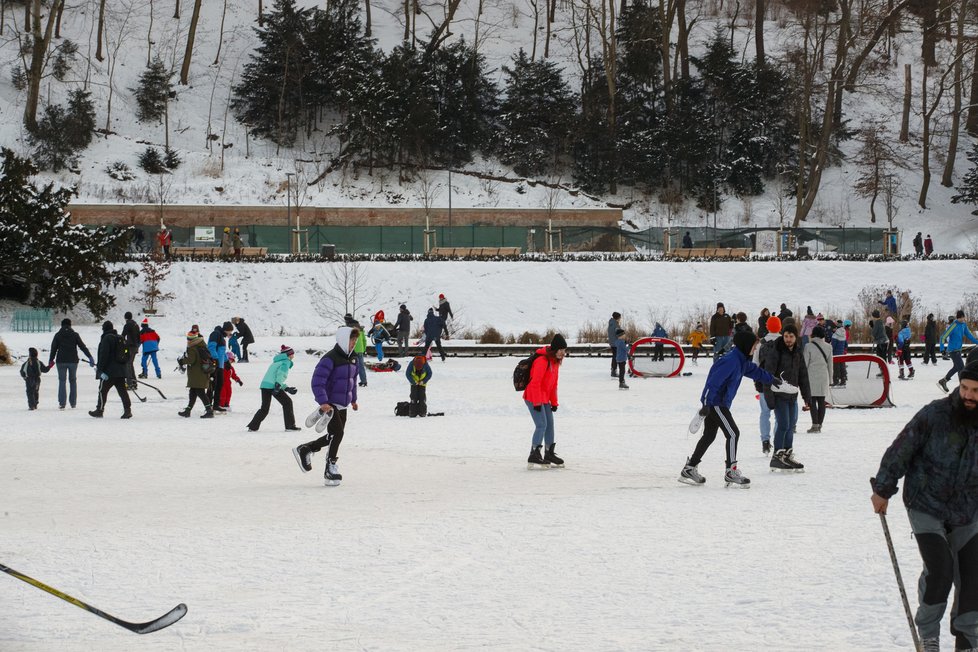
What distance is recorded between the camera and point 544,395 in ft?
37.7

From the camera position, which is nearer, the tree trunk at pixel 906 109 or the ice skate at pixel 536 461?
the ice skate at pixel 536 461

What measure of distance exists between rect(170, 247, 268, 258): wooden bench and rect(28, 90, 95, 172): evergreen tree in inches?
670

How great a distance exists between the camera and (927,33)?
62875 mm

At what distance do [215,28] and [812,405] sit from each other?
67176mm

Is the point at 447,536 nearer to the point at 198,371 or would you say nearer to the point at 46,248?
the point at 198,371

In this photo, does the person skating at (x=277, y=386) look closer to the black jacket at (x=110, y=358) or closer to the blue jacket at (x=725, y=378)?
the black jacket at (x=110, y=358)

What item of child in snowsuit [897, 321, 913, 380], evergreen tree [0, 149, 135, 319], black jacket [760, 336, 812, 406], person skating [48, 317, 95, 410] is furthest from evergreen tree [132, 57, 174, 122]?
black jacket [760, 336, 812, 406]

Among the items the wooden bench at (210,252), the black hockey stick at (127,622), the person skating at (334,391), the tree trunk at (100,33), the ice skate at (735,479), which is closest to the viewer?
the black hockey stick at (127,622)

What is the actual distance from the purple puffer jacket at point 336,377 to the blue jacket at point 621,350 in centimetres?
1156

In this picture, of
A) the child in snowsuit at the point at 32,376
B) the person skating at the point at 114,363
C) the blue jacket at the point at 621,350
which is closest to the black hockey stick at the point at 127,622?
the person skating at the point at 114,363

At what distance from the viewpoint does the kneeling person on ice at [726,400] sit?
1020 centimetres

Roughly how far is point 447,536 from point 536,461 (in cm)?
350

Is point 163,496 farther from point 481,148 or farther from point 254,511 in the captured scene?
point 481,148

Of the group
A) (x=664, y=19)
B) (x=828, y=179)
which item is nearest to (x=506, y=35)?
(x=664, y=19)
